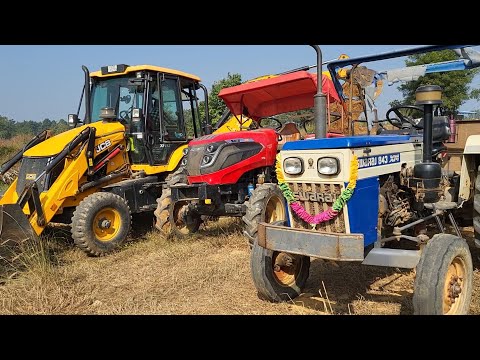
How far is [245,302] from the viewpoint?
12.4 feet

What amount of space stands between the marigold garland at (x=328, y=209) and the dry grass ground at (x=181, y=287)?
708 millimetres

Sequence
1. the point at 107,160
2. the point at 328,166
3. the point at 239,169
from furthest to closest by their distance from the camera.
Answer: the point at 107,160 → the point at 239,169 → the point at 328,166

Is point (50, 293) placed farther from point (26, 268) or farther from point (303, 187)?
point (303, 187)

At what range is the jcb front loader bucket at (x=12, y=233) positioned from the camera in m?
4.62

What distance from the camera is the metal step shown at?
2977 mm

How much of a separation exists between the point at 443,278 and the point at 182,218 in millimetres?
4127

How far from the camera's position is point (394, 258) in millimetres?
3057

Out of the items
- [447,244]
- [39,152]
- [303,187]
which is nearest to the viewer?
[447,244]

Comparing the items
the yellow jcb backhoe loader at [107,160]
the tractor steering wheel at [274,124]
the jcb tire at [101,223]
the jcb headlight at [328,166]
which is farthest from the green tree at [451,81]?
the jcb headlight at [328,166]

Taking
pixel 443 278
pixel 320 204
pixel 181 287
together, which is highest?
pixel 320 204

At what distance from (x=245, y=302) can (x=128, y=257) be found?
2343 millimetres

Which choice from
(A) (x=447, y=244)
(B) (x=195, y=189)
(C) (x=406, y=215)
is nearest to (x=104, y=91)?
(B) (x=195, y=189)

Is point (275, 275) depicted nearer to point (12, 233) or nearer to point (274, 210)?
point (274, 210)

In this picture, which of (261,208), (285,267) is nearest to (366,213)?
(285,267)
